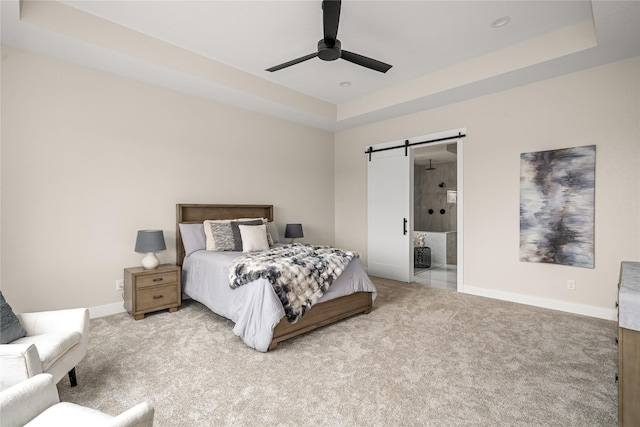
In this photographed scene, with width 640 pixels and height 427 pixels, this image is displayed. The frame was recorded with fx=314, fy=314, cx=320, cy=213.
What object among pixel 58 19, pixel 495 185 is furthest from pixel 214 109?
pixel 495 185

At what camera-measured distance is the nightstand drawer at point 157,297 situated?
3.35 meters

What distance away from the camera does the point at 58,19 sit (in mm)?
2762

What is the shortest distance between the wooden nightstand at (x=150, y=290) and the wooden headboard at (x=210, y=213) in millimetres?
467

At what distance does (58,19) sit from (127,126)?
3.75ft

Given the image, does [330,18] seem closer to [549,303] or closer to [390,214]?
[390,214]

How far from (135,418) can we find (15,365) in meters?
0.88

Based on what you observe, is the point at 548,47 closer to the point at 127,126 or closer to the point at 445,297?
the point at 445,297

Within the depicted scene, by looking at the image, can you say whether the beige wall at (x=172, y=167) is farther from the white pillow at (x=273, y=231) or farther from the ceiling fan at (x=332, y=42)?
the ceiling fan at (x=332, y=42)

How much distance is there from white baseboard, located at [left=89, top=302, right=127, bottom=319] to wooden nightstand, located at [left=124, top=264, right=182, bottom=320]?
126mm

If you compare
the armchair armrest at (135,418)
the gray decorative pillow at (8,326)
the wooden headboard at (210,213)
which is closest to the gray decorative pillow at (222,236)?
the wooden headboard at (210,213)

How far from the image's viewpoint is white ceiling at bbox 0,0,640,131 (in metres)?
2.76

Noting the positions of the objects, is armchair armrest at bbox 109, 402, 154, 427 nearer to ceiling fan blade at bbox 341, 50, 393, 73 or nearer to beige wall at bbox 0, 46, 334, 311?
ceiling fan blade at bbox 341, 50, 393, 73

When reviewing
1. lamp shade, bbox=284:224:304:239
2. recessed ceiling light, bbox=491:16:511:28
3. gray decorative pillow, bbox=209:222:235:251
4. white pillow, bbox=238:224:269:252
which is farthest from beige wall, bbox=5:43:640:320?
recessed ceiling light, bbox=491:16:511:28

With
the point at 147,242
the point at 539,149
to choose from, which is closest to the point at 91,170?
the point at 147,242
